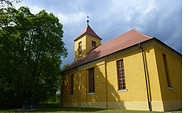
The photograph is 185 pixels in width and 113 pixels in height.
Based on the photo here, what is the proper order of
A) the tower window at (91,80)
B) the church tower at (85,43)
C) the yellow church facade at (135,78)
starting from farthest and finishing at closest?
1. the church tower at (85,43)
2. the tower window at (91,80)
3. the yellow church facade at (135,78)

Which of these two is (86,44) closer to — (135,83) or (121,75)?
(121,75)

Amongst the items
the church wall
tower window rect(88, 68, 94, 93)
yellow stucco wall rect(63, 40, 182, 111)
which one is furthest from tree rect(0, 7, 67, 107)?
the church wall

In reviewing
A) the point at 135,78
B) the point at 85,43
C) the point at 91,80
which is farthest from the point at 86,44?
the point at 135,78

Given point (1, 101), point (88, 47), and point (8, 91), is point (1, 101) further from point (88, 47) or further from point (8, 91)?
point (88, 47)

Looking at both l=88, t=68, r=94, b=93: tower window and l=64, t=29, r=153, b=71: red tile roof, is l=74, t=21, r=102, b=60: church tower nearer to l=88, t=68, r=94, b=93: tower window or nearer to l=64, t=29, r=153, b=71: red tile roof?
l=64, t=29, r=153, b=71: red tile roof

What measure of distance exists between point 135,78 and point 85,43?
1321 centimetres

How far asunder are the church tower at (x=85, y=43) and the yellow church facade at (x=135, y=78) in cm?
542

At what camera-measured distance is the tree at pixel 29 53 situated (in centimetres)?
1583

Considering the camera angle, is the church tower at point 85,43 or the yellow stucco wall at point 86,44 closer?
the yellow stucco wall at point 86,44

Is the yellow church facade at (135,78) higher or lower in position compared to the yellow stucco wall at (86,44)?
lower

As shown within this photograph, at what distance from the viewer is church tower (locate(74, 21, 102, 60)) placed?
2272 centimetres

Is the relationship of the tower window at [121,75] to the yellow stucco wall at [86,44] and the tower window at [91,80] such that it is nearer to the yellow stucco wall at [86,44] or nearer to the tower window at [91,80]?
the tower window at [91,80]

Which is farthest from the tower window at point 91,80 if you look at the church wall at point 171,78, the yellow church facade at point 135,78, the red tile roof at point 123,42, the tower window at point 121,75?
the church wall at point 171,78

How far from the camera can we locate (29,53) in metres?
17.6
